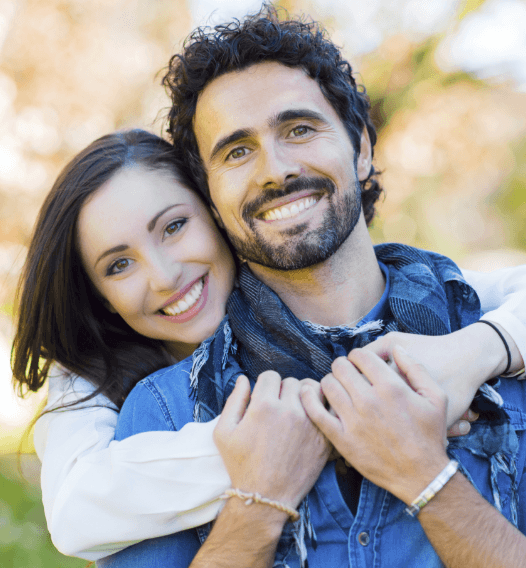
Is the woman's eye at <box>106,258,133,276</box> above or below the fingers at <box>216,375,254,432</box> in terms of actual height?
above

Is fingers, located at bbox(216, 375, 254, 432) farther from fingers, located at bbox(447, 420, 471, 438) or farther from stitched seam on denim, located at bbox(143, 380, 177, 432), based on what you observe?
fingers, located at bbox(447, 420, 471, 438)

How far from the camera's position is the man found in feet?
4.36

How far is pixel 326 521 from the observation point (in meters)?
1.50

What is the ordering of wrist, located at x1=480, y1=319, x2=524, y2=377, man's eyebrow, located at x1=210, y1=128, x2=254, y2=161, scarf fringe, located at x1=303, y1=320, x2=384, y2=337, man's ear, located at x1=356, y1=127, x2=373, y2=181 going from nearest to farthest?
1. wrist, located at x1=480, y1=319, x2=524, y2=377
2. scarf fringe, located at x1=303, y1=320, x2=384, y2=337
3. man's eyebrow, located at x1=210, y1=128, x2=254, y2=161
4. man's ear, located at x1=356, y1=127, x2=373, y2=181

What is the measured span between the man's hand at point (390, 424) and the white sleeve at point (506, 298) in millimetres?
469

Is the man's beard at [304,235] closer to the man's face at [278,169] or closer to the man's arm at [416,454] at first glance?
the man's face at [278,169]

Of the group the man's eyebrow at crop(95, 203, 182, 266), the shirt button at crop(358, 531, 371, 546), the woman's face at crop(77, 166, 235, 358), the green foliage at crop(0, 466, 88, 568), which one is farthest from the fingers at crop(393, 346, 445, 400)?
the green foliage at crop(0, 466, 88, 568)

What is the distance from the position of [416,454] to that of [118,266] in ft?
4.50

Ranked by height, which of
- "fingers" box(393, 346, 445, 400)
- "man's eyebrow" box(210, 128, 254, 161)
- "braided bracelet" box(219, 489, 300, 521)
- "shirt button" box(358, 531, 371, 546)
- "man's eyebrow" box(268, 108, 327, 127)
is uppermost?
"man's eyebrow" box(268, 108, 327, 127)

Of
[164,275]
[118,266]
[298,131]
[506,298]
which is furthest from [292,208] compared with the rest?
[506,298]

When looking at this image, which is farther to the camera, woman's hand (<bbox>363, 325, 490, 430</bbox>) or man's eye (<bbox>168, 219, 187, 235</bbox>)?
man's eye (<bbox>168, 219, 187, 235</bbox>)

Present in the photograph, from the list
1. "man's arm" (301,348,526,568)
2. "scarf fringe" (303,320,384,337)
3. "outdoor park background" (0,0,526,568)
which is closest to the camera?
"man's arm" (301,348,526,568)

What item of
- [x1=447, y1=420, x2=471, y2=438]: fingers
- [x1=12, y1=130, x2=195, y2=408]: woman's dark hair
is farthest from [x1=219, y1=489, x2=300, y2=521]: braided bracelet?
[x1=12, y1=130, x2=195, y2=408]: woman's dark hair

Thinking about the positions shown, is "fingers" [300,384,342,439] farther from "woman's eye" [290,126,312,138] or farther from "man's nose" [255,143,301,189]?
"woman's eye" [290,126,312,138]
